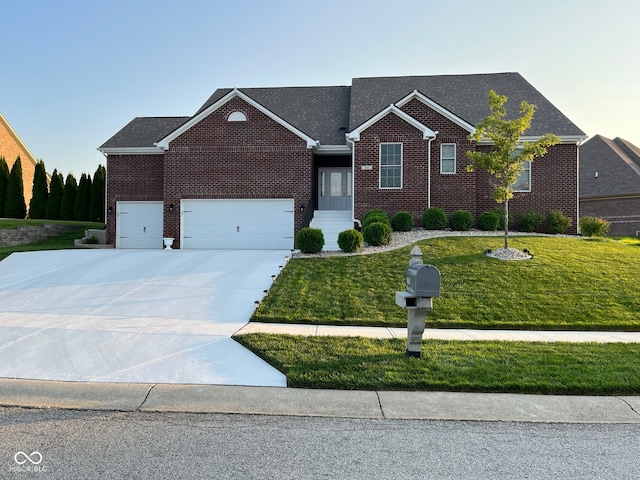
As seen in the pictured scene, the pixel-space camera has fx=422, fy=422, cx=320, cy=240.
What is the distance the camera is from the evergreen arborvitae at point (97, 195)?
86.3ft

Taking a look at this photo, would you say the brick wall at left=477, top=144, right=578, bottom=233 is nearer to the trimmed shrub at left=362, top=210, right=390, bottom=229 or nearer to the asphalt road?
the trimmed shrub at left=362, top=210, right=390, bottom=229

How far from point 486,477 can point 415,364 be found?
7.99ft

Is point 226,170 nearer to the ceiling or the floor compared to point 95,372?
nearer to the ceiling

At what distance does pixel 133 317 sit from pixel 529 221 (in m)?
15.8

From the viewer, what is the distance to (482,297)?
966 cm

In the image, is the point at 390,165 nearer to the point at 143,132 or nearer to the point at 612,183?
the point at 143,132

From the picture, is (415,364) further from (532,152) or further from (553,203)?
(553,203)

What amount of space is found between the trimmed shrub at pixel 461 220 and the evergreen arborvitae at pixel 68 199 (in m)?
23.2

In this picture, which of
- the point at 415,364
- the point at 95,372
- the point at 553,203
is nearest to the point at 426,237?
the point at 553,203

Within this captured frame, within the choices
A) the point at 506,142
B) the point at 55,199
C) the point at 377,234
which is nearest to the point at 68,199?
the point at 55,199

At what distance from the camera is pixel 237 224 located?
17828 mm

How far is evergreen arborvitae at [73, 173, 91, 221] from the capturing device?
2667 cm

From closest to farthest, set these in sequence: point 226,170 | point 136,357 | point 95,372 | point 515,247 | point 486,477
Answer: point 486,477
point 95,372
point 136,357
point 515,247
point 226,170

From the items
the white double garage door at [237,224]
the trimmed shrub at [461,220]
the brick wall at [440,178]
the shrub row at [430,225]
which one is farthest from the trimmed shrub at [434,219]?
the white double garage door at [237,224]
